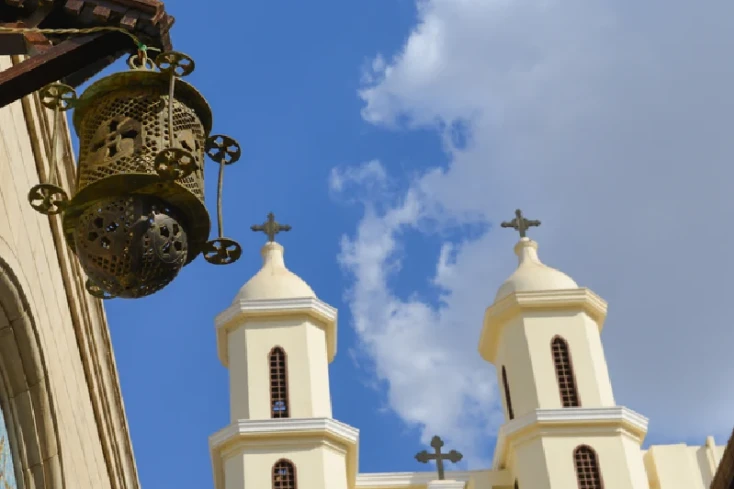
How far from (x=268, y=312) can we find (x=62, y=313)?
1640cm

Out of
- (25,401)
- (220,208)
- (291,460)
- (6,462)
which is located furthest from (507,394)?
(220,208)

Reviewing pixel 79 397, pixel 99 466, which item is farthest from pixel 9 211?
pixel 99 466

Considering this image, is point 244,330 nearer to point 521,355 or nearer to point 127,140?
point 521,355

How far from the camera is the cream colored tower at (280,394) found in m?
23.1

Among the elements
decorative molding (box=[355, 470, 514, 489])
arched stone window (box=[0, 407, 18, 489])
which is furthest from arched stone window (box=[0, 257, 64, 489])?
decorative molding (box=[355, 470, 514, 489])

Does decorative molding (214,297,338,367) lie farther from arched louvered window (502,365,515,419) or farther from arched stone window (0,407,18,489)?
arched stone window (0,407,18,489)

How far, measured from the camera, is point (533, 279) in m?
26.4

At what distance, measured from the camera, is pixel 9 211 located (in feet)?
23.8

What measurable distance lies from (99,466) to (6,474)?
2.30m

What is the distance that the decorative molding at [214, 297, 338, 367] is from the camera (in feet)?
82.0

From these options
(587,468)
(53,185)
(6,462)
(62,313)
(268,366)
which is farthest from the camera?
(268,366)

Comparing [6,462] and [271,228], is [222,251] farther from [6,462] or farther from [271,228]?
[271,228]

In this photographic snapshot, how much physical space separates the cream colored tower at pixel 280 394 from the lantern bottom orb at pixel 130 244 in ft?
61.7

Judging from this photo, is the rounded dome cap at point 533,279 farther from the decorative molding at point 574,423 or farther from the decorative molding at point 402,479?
the decorative molding at point 402,479
